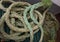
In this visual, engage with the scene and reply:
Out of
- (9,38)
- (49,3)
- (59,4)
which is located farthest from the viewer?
(59,4)

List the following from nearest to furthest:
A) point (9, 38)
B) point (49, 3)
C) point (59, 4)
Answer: point (9, 38) → point (49, 3) → point (59, 4)

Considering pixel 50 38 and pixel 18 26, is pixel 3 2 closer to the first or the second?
pixel 18 26

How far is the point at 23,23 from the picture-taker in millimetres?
884

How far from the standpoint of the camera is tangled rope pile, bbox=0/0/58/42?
869 millimetres

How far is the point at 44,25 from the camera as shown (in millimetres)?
948

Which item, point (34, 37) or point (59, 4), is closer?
point (34, 37)

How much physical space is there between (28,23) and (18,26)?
0.18 feet

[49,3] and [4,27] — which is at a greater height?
[49,3]

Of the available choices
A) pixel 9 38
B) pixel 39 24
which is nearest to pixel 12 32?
pixel 9 38

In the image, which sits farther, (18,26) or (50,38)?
(50,38)

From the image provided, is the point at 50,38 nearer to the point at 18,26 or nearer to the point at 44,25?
the point at 44,25

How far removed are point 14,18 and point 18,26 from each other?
0.05m

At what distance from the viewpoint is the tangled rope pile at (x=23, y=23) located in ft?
2.85

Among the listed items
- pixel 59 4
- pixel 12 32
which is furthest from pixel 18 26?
pixel 59 4
